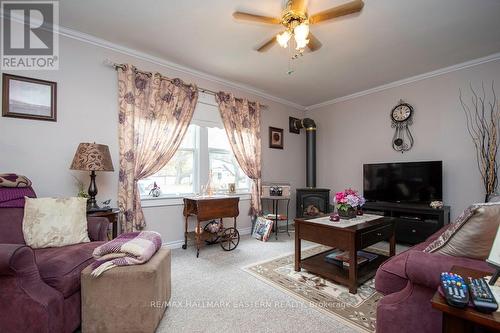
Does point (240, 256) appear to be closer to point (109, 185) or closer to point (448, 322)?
point (109, 185)

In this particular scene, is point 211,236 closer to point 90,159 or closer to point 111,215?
point 111,215

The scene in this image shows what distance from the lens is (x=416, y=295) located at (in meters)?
1.32

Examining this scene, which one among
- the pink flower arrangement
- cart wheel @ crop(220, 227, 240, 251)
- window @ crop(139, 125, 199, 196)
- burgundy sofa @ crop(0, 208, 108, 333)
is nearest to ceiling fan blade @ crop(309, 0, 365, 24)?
the pink flower arrangement

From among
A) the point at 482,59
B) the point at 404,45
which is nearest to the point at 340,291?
the point at 404,45

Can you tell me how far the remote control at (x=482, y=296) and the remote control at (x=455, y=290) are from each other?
0.07 feet

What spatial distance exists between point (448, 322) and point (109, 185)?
3.17 metres

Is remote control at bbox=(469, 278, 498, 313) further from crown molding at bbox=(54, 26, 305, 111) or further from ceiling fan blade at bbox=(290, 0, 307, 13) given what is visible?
crown molding at bbox=(54, 26, 305, 111)

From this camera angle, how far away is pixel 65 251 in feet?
5.66

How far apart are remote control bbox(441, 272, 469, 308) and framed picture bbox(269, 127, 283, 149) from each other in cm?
388

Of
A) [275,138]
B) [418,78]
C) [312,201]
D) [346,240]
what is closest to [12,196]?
[346,240]

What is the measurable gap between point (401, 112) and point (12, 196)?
199 inches

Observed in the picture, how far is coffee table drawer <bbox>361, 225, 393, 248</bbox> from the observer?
7.35ft

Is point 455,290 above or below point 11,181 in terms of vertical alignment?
below

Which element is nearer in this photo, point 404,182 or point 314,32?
point 314,32
